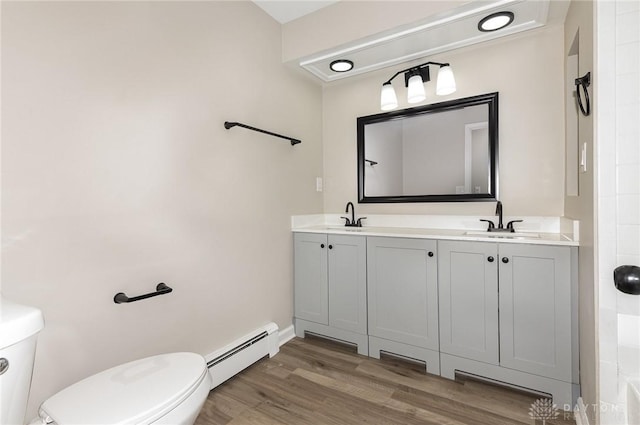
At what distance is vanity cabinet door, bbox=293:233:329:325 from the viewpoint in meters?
2.29

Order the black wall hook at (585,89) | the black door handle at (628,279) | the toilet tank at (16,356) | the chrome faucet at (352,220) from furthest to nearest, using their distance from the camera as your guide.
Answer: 1. the chrome faucet at (352,220)
2. the black wall hook at (585,89)
3. the black door handle at (628,279)
4. the toilet tank at (16,356)

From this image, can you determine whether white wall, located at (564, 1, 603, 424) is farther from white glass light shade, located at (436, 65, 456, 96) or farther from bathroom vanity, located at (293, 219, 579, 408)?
white glass light shade, located at (436, 65, 456, 96)

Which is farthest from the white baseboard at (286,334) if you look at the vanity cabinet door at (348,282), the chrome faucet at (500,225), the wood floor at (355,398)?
the chrome faucet at (500,225)

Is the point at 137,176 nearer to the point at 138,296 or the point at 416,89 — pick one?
the point at 138,296

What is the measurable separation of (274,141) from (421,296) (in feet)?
4.99

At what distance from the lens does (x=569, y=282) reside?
1.51m

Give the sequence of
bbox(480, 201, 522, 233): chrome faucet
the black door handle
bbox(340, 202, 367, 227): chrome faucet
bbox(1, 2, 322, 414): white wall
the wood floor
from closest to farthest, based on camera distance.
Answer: the black door handle, bbox(1, 2, 322, 414): white wall, the wood floor, bbox(480, 201, 522, 233): chrome faucet, bbox(340, 202, 367, 227): chrome faucet

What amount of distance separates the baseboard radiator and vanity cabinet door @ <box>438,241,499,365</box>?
1.16m

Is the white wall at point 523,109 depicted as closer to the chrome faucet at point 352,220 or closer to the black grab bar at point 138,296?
the chrome faucet at point 352,220

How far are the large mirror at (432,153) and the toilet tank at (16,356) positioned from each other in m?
2.24

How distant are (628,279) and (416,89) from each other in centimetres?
164

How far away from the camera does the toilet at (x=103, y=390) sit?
31.6 inches

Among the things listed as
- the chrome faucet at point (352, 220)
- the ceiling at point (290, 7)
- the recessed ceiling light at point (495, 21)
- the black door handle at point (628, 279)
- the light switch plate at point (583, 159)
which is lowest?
the black door handle at point (628, 279)

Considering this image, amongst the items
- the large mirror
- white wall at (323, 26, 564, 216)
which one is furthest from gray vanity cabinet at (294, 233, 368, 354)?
white wall at (323, 26, 564, 216)
